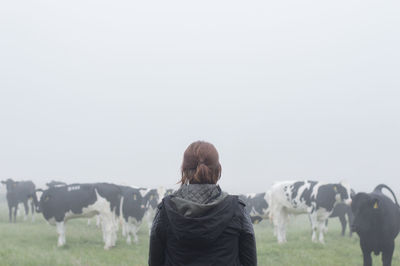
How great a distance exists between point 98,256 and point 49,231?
23.4 ft

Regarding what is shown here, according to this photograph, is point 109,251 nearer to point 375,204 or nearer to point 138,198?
point 138,198

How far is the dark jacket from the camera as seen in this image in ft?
8.71

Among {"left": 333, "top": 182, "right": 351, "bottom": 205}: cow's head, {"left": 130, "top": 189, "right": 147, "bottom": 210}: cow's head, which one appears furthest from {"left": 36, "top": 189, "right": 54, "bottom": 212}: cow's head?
{"left": 333, "top": 182, "right": 351, "bottom": 205}: cow's head

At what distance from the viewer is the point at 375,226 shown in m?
8.63

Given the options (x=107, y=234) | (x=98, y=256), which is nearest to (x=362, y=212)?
(x=98, y=256)

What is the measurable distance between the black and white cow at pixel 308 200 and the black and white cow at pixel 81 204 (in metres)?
7.14

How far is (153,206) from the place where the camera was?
17.8 meters

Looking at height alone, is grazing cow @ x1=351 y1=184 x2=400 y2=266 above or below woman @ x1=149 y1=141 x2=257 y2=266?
below

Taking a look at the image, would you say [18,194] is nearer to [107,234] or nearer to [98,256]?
[107,234]

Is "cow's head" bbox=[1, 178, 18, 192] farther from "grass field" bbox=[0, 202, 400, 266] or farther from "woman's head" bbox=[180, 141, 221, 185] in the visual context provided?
"woman's head" bbox=[180, 141, 221, 185]

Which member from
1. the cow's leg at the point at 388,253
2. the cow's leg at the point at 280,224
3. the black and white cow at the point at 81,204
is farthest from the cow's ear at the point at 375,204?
the black and white cow at the point at 81,204

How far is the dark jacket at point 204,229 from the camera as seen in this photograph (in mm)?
2656

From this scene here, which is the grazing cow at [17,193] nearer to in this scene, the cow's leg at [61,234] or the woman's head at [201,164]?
the cow's leg at [61,234]

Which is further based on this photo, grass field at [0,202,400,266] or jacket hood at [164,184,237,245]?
grass field at [0,202,400,266]
